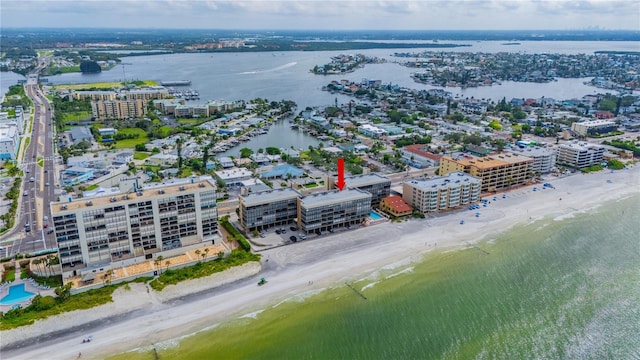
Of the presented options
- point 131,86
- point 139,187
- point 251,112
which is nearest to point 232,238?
point 139,187

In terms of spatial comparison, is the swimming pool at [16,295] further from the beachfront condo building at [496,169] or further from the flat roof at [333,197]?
the beachfront condo building at [496,169]

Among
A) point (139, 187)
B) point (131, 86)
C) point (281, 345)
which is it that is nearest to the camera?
point (281, 345)

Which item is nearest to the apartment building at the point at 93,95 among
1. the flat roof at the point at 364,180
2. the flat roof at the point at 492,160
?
the flat roof at the point at 364,180

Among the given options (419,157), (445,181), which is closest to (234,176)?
(445,181)

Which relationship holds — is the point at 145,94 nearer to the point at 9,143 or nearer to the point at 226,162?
the point at 9,143

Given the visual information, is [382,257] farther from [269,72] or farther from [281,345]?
[269,72]

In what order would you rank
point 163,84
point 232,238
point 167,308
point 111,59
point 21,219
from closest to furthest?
point 167,308
point 232,238
point 21,219
point 163,84
point 111,59

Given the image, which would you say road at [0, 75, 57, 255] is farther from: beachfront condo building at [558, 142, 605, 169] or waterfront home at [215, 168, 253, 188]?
beachfront condo building at [558, 142, 605, 169]
